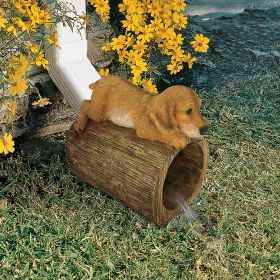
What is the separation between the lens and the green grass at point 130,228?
8.54 feet

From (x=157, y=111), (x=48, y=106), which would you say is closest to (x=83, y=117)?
(x=157, y=111)

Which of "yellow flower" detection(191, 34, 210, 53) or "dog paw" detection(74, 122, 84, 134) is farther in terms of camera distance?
"yellow flower" detection(191, 34, 210, 53)

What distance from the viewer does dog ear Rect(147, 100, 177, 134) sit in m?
2.59

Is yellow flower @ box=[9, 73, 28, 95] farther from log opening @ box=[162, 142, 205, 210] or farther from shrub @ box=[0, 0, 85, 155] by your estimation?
log opening @ box=[162, 142, 205, 210]

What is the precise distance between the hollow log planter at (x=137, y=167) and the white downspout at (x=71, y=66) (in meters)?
0.49

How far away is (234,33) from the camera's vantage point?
20.3 ft

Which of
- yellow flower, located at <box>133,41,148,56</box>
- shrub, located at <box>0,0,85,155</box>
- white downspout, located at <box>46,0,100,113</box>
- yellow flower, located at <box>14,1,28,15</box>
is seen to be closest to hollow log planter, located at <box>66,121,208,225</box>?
shrub, located at <box>0,0,85,155</box>

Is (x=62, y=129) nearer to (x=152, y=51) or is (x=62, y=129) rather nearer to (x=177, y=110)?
(x=152, y=51)

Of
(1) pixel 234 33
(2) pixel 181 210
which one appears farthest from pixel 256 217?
(1) pixel 234 33

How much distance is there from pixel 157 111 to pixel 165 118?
0.05 metres

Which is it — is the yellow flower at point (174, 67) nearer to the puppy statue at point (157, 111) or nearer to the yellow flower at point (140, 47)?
the yellow flower at point (140, 47)

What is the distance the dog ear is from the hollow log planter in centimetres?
8

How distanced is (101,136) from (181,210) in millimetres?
558

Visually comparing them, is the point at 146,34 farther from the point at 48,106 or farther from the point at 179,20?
the point at 48,106
